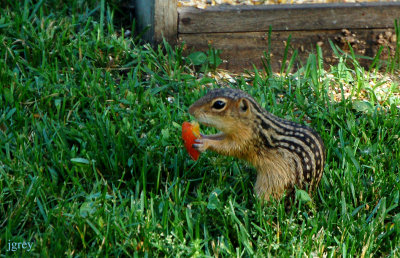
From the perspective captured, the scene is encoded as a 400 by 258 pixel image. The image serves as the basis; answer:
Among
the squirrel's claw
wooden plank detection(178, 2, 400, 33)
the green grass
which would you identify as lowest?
the green grass

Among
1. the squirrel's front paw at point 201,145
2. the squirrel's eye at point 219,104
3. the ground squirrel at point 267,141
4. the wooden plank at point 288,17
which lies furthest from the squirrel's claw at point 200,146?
the wooden plank at point 288,17

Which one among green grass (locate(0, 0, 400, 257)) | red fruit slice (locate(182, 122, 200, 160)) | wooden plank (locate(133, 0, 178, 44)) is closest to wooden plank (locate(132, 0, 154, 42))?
wooden plank (locate(133, 0, 178, 44))

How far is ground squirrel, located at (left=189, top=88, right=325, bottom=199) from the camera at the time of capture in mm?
3637

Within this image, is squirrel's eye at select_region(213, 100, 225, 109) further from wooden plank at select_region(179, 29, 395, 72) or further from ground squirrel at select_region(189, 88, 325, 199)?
wooden plank at select_region(179, 29, 395, 72)

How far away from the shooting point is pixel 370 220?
369 centimetres

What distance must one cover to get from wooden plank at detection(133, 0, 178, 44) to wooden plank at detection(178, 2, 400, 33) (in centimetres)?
6

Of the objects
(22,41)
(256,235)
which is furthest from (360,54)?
(22,41)

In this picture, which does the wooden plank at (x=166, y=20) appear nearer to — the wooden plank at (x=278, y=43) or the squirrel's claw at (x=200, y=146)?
the wooden plank at (x=278, y=43)

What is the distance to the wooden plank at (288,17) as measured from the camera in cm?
512

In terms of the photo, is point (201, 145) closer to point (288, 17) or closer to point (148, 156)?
point (148, 156)

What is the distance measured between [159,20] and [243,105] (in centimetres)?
174

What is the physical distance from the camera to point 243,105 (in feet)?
12.0

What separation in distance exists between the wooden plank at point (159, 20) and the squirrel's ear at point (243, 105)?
1.68 meters

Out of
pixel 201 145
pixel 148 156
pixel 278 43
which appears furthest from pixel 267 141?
pixel 278 43
